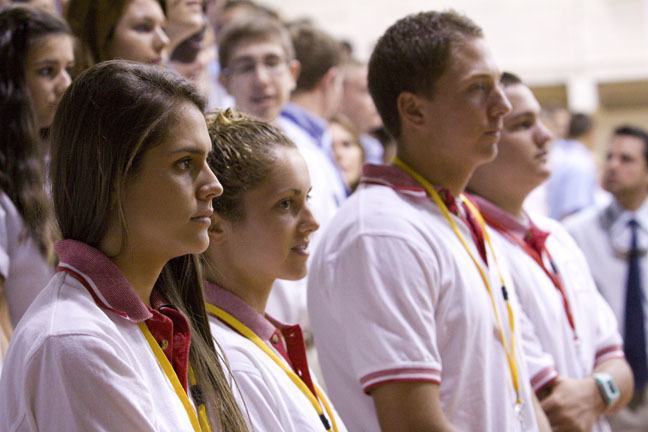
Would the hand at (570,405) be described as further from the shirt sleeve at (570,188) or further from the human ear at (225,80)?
the shirt sleeve at (570,188)

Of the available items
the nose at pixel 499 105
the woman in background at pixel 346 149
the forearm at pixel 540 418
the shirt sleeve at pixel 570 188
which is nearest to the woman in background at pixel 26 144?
the nose at pixel 499 105

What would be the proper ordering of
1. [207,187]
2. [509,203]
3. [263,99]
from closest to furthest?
[207,187]
[509,203]
[263,99]

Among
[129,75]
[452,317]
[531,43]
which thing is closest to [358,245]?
[452,317]

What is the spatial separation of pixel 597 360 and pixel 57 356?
2175 mm

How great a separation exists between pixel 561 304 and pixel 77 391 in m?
1.90

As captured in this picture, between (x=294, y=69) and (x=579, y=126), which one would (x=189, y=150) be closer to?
(x=294, y=69)

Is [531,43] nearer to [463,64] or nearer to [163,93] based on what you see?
[463,64]

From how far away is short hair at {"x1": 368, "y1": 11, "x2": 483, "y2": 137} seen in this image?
2.79m

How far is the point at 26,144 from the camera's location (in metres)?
2.62

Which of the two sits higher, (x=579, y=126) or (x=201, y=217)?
(x=201, y=217)

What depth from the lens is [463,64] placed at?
9.13ft

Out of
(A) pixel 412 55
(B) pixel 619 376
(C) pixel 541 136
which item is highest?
(A) pixel 412 55

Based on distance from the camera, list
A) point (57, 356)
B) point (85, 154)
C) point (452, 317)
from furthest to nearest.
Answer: point (452, 317), point (85, 154), point (57, 356)

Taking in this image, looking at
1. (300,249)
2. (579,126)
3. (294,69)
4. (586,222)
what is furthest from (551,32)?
(300,249)
